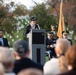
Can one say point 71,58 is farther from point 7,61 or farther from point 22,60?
point 22,60

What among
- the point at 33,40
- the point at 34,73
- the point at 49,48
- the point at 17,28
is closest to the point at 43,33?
the point at 33,40

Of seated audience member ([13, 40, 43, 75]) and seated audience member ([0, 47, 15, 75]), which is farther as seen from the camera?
seated audience member ([13, 40, 43, 75])

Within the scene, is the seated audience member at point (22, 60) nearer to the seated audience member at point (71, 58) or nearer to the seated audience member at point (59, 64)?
the seated audience member at point (59, 64)

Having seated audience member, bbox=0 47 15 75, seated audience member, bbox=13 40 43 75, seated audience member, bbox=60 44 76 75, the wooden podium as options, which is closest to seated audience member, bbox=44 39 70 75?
seated audience member, bbox=13 40 43 75

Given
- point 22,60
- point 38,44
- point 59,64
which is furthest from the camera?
point 38,44

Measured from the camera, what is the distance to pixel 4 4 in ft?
182

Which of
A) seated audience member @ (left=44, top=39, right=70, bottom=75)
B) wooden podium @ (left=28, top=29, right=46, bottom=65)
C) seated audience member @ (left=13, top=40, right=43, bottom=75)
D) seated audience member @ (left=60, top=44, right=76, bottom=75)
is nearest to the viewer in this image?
seated audience member @ (left=60, top=44, right=76, bottom=75)

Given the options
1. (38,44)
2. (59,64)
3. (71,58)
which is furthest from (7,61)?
(38,44)

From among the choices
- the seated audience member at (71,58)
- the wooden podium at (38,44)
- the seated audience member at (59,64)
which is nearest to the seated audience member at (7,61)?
the seated audience member at (71,58)

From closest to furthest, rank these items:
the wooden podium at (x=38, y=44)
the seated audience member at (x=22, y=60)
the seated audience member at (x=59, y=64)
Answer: the seated audience member at (x=59, y=64) → the seated audience member at (x=22, y=60) → the wooden podium at (x=38, y=44)

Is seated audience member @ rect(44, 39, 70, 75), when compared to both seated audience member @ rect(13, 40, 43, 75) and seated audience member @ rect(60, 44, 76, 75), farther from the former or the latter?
seated audience member @ rect(60, 44, 76, 75)

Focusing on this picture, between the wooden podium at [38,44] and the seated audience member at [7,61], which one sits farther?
the wooden podium at [38,44]

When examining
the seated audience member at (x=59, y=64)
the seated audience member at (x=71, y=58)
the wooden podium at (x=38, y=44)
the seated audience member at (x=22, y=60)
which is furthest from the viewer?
the wooden podium at (x=38, y=44)

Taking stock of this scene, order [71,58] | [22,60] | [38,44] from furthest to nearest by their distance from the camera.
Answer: [38,44]
[22,60]
[71,58]
